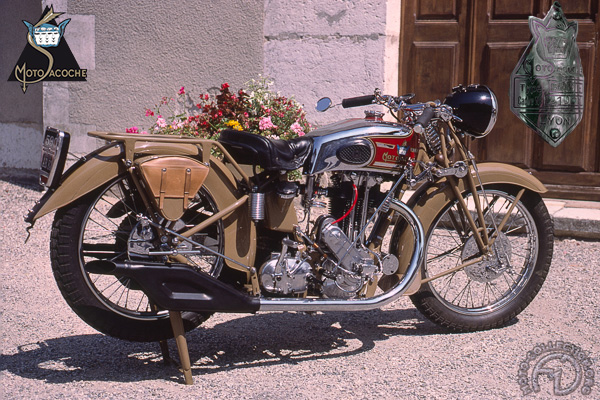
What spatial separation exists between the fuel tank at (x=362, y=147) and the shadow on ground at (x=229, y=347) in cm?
90

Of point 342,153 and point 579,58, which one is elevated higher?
point 579,58

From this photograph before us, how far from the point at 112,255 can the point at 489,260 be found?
6.13 feet

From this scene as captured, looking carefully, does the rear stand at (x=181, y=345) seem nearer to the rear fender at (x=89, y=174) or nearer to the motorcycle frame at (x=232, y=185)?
the motorcycle frame at (x=232, y=185)

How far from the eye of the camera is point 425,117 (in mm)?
3588

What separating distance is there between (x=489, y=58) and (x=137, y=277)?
4131 millimetres

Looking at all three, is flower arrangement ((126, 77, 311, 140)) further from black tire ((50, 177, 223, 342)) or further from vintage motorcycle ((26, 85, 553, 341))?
black tire ((50, 177, 223, 342))

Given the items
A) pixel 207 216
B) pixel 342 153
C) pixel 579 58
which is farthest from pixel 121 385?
pixel 579 58

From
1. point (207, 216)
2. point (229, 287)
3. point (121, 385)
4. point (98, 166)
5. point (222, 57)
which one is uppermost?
point (222, 57)

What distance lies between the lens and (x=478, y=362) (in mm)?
3605

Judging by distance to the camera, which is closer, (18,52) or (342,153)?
(342,153)

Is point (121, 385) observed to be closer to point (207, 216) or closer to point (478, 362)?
point (207, 216)

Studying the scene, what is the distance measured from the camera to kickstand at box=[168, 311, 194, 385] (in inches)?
131

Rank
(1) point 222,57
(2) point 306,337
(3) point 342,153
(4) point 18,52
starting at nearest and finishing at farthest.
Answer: (3) point 342,153
(2) point 306,337
(1) point 222,57
(4) point 18,52

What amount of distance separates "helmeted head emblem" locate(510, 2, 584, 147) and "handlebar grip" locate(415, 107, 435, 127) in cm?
298
